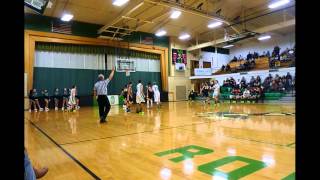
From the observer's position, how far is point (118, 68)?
17.7m

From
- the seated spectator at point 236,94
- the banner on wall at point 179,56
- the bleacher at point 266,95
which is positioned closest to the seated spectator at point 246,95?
the seated spectator at point 236,94

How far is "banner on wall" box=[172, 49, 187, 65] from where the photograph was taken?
20.8m

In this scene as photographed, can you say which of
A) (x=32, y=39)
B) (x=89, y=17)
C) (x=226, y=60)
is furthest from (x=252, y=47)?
(x=32, y=39)

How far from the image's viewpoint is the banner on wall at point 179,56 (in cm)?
2084

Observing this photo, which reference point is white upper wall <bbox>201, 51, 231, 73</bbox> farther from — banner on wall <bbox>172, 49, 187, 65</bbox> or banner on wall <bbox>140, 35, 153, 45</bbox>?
banner on wall <bbox>140, 35, 153, 45</bbox>

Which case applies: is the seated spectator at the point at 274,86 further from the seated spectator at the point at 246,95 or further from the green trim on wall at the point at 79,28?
the green trim on wall at the point at 79,28

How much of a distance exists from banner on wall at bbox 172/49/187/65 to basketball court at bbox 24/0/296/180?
0.10 meters

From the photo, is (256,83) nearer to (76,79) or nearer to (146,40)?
(146,40)

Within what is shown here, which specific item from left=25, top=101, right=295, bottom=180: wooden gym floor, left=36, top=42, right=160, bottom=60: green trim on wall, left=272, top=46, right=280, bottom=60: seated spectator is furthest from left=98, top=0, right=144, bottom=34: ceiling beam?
left=272, top=46, right=280, bottom=60: seated spectator

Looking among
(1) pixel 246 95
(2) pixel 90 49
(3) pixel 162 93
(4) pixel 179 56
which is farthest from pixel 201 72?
(2) pixel 90 49

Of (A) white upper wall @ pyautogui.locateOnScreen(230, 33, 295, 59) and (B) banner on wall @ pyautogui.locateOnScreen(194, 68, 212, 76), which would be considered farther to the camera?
(B) banner on wall @ pyautogui.locateOnScreen(194, 68, 212, 76)

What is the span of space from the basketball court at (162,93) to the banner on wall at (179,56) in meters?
0.10
